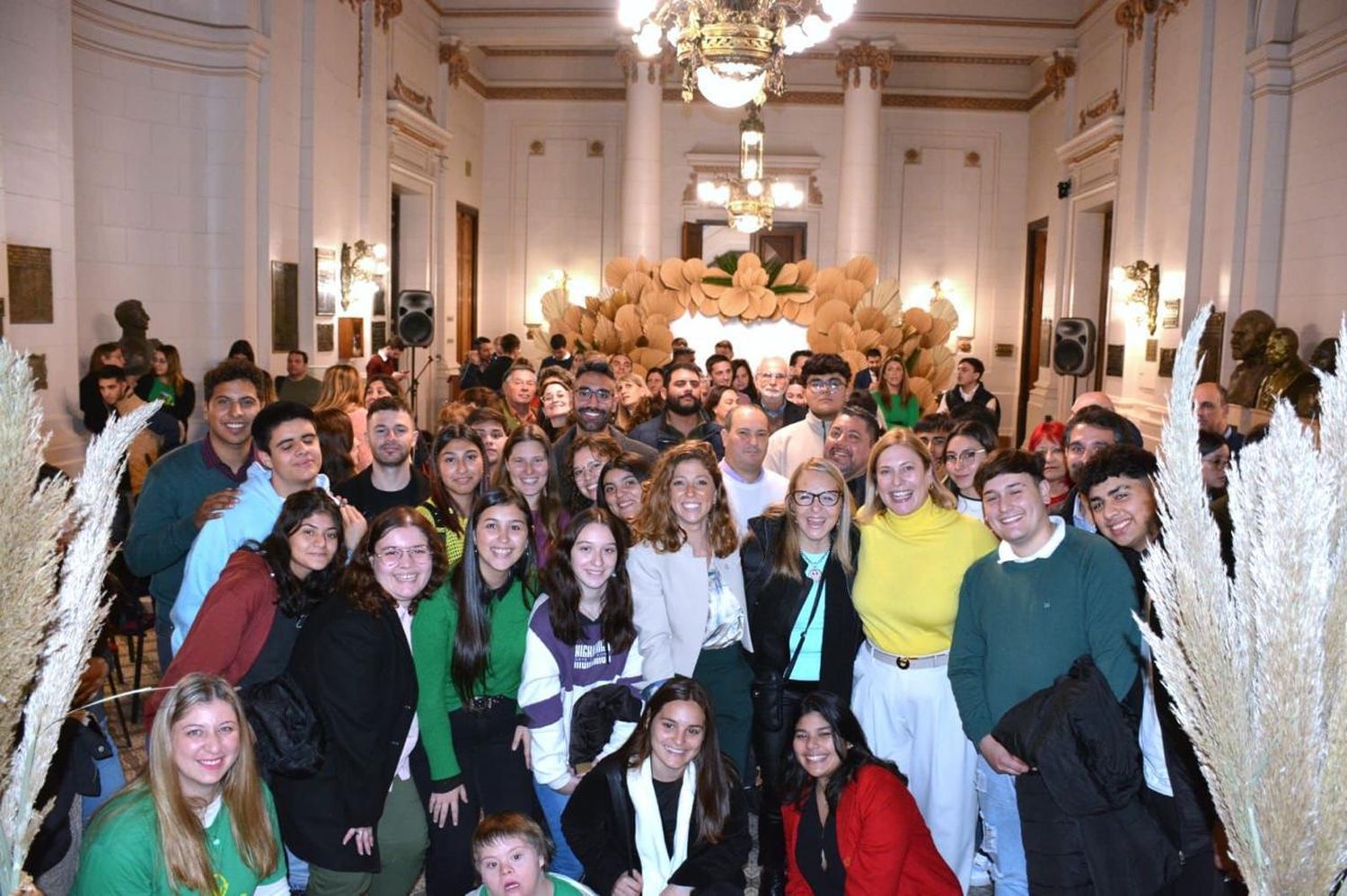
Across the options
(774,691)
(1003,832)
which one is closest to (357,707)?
(774,691)

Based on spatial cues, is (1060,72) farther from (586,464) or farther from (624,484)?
(624,484)

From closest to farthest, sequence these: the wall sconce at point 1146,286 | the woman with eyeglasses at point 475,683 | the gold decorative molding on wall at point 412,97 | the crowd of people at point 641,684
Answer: the crowd of people at point 641,684, the woman with eyeglasses at point 475,683, the wall sconce at point 1146,286, the gold decorative molding on wall at point 412,97

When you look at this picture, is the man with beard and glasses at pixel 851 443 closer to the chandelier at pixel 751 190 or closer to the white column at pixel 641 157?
the chandelier at pixel 751 190

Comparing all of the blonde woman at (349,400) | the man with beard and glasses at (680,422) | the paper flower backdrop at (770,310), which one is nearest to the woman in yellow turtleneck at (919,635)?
the man with beard and glasses at (680,422)

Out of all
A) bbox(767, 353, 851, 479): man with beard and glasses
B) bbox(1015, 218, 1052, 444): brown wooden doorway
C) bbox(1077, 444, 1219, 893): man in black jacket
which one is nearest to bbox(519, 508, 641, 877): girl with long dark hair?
bbox(1077, 444, 1219, 893): man in black jacket

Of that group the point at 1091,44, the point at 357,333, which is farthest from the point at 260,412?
the point at 1091,44

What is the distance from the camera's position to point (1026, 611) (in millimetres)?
3314

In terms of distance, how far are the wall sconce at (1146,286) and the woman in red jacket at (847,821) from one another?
11196 millimetres

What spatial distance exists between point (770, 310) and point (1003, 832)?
9.39m

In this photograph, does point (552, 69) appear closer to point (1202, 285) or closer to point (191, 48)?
point (191, 48)

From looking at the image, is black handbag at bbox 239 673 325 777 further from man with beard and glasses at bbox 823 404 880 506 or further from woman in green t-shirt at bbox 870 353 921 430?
woman in green t-shirt at bbox 870 353 921 430

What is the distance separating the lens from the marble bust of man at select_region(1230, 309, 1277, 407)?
9.20 m

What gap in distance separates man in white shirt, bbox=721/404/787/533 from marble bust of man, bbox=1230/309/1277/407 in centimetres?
588

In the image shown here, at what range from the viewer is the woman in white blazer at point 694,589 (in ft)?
12.7
